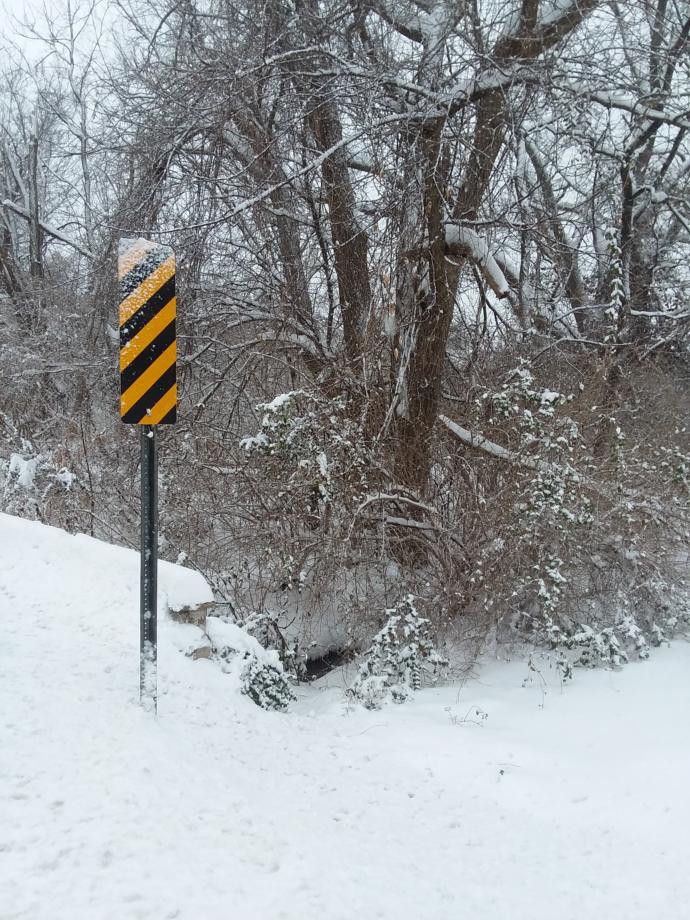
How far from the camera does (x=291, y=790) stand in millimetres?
3664

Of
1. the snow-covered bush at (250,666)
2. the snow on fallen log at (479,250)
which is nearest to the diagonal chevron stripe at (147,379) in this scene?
the snow-covered bush at (250,666)

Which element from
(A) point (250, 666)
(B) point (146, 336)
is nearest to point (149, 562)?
(B) point (146, 336)

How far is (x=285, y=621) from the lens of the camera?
23.5ft

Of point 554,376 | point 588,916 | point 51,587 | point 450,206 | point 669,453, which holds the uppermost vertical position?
point 450,206

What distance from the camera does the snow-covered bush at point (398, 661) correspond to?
18.7ft

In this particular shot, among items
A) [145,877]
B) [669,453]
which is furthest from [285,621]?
[145,877]

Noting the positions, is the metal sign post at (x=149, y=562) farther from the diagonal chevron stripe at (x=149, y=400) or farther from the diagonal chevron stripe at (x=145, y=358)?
the diagonal chevron stripe at (x=145, y=358)

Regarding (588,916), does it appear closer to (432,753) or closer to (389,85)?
(432,753)

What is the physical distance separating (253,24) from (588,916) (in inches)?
307

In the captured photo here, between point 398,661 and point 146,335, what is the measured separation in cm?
380

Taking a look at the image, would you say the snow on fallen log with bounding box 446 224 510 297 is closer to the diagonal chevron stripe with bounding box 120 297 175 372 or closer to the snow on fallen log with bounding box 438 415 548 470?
the snow on fallen log with bounding box 438 415 548 470

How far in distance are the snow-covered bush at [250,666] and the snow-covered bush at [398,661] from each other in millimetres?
820

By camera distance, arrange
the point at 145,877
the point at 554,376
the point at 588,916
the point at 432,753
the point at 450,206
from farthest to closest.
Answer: the point at 554,376 < the point at 450,206 < the point at 432,753 < the point at 588,916 < the point at 145,877

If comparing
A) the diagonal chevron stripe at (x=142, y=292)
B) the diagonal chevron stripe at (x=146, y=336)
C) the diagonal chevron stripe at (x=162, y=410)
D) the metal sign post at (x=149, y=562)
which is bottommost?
the metal sign post at (x=149, y=562)
